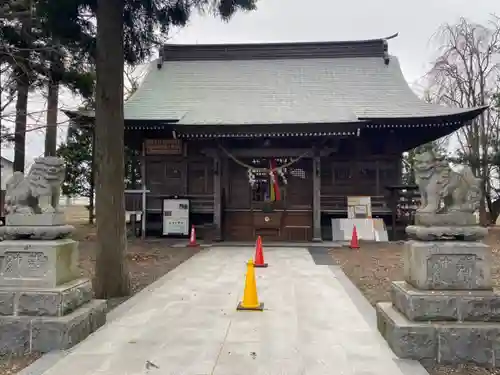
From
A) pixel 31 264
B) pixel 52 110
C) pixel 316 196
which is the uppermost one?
pixel 52 110

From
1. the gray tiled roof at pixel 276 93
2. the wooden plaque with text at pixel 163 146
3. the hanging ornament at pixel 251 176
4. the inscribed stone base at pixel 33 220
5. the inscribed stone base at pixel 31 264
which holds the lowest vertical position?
the inscribed stone base at pixel 31 264

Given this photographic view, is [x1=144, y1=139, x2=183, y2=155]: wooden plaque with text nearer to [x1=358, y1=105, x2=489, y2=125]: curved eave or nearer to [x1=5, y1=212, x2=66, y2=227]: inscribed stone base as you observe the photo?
[x1=358, y1=105, x2=489, y2=125]: curved eave

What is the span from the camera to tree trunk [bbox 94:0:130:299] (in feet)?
20.8

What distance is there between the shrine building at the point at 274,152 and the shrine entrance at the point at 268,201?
3 centimetres

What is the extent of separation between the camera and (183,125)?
44.6 feet

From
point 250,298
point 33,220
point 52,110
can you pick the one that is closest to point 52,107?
point 52,110

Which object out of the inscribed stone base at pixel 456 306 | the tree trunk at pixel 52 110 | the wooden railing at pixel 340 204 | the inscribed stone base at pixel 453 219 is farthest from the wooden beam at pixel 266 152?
the inscribed stone base at pixel 456 306

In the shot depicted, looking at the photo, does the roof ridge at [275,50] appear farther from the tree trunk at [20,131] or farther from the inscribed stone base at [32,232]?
the inscribed stone base at [32,232]

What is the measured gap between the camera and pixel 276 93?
677 inches

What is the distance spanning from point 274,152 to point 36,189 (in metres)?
10.6

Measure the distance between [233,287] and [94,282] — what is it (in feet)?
7.33

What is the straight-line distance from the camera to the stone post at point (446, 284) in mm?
3859

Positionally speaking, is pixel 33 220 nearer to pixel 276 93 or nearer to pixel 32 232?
pixel 32 232

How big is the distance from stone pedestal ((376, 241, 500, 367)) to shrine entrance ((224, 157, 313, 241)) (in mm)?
10461
